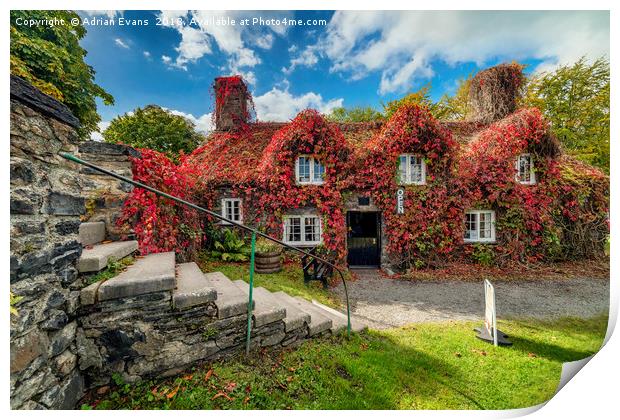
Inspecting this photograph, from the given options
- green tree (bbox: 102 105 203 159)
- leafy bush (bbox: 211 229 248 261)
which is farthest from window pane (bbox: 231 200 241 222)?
green tree (bbox: 102 105 203 159)

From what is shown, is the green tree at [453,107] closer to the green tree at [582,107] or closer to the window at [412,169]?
the green tree at [582,107]

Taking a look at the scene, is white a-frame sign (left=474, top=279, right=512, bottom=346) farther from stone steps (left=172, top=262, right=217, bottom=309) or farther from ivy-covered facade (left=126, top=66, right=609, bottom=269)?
stone steps (left=172, top=262, right=217, bottom=309)

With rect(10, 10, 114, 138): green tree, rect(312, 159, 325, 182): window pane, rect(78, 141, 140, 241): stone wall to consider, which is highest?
rect(10, 10, 114, 138): green tree

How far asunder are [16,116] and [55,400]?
2139 millimetres

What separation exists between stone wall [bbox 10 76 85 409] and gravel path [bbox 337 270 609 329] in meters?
3.98

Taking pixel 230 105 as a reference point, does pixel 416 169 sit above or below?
below

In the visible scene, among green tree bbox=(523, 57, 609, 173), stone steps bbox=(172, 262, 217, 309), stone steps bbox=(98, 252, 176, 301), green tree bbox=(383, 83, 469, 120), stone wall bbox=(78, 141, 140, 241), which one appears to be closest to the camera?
stone steps bbox=(98, 252, 176, 301)

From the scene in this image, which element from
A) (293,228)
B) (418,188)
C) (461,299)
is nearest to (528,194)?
(418,188)

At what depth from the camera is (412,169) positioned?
750cm

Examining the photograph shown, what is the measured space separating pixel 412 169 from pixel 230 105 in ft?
27.5

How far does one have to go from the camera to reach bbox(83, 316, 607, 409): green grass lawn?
1.89m

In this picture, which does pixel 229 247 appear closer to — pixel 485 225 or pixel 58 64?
pixel 58 64

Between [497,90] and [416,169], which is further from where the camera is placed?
[497,90]
